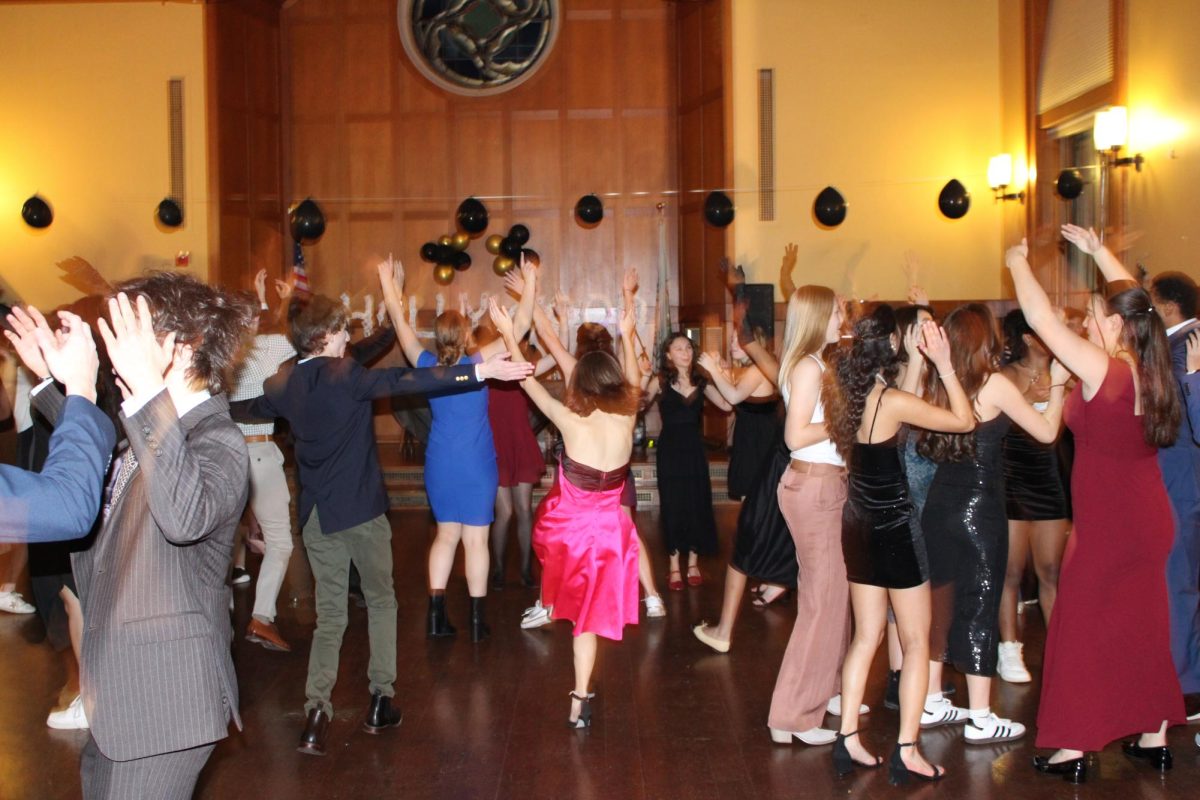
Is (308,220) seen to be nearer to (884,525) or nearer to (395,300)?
(395,300)

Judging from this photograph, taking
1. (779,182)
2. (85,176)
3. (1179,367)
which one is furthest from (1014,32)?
(85,176)

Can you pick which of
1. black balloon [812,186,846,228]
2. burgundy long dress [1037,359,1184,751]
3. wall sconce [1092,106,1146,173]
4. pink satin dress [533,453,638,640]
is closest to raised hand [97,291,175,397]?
pink satin dress [533,453,638,640]

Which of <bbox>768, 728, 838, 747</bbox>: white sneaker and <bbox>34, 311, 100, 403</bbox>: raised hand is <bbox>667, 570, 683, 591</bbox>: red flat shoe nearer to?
<bbox>768, 728, 838, 747</bbox>: white sneaker

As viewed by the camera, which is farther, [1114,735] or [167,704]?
[1114,735]

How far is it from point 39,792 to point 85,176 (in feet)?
28.4

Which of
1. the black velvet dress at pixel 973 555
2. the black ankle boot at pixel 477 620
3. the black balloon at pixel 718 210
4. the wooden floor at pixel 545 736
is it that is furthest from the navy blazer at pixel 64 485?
the black balloon at pixel 718 210

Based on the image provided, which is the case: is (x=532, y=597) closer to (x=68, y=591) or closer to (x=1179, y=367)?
(x=68, y=591)

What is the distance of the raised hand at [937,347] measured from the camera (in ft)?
11.0

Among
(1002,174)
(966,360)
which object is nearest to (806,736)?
(966,360)

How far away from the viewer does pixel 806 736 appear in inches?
153

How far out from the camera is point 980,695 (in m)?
3.90

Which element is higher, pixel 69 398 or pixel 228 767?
pixel 69 398

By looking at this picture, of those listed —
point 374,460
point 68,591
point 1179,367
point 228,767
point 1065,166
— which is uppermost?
point 1065,166

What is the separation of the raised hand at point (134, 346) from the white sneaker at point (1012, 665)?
3860 millimetres
